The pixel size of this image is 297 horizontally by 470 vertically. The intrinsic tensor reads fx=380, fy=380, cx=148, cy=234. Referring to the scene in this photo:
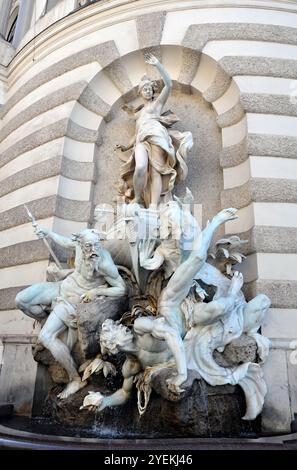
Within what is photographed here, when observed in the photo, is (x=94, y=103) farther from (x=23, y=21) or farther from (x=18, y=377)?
(x=18, y=377)

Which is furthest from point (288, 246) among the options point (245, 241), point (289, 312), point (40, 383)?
point (40, 383)

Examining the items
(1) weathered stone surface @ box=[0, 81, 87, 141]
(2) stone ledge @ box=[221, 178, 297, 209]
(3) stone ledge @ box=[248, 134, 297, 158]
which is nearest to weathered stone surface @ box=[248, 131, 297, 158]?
(3) stone ledge @ box=[248, 134, 297, 158]

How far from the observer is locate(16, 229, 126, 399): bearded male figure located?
4699 millimetres

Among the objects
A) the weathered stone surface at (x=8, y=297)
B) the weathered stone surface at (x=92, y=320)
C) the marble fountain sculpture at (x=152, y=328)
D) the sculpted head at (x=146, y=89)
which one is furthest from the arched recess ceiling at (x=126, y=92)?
the weathered stone surface at (x=92, y=320)

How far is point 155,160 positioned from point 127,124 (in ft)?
5.78

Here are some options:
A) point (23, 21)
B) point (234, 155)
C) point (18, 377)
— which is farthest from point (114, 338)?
point (23, 21)

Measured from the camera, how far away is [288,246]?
5609 millimetres

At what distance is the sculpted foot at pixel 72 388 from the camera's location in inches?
176

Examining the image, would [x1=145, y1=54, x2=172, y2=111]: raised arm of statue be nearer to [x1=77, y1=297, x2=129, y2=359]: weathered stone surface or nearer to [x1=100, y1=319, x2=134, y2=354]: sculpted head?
[x1=77, y1=297, x2=129, y2=359]: weathered stone surface

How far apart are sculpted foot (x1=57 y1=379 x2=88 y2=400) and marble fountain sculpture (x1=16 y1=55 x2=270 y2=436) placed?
0.01 m

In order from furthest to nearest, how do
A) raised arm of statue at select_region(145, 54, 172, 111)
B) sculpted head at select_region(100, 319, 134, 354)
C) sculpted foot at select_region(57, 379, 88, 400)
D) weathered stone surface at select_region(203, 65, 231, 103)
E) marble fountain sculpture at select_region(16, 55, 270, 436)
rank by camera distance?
weathered stone surface at select_region(203, 65, 231, 103), raised arm of statue at select_region(145, 54, 172, 111), sculpted foot at select_region(57, 379, 88, 400), sculpted head at select_region(100, 319, 134, 354), marble fountain sculpture at select_region(16, 55, 270, 436)

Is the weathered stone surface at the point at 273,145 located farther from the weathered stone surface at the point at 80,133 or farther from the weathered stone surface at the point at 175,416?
the weathered stone surface at the point at 175,416

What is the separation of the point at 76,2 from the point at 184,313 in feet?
26.9

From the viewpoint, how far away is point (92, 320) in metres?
4.54
